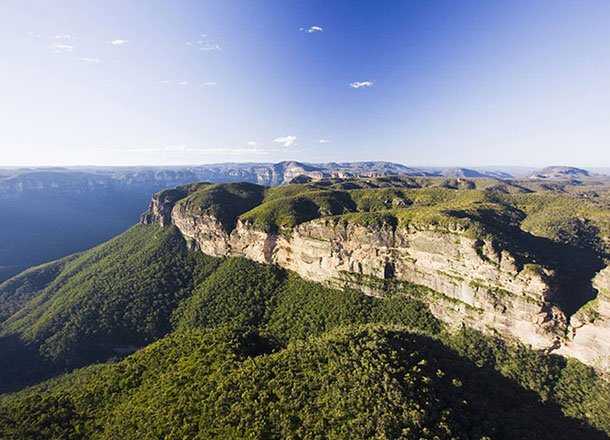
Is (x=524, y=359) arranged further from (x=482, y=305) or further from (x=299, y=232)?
(x=299, y=232)

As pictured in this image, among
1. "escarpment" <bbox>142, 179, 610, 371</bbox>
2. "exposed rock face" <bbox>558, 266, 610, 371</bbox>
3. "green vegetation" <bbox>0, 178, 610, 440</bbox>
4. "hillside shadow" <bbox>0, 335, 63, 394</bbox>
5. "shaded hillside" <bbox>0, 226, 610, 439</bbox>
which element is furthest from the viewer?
"hillside shadow" <bbox>0, 335, 63, 394</bbox>

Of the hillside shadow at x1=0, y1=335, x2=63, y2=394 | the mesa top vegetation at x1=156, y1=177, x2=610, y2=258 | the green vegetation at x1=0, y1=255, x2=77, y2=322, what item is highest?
the mesa top vegetation at x1=156, y1=177, x2=610, y2=258

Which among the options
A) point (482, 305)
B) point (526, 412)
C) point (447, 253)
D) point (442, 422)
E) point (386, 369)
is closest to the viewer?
point (442, 422)

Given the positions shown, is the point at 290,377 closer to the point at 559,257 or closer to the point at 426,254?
the point at 426,254

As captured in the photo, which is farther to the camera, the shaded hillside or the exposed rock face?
the exposed rock face

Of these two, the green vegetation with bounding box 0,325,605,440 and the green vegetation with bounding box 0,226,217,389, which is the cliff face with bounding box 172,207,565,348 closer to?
the green vegetation with bounding box 0,325,605,440

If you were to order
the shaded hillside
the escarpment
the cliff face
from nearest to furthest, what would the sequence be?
the shaded hillside
the escarpment
the cliff face

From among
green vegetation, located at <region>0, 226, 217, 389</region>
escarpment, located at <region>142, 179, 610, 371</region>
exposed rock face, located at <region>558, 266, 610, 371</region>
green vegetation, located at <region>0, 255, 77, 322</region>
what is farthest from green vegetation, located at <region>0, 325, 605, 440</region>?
green vegetation, located at <region>0, 255, 77, 322</region>

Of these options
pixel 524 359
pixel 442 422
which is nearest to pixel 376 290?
pixel 524 359
